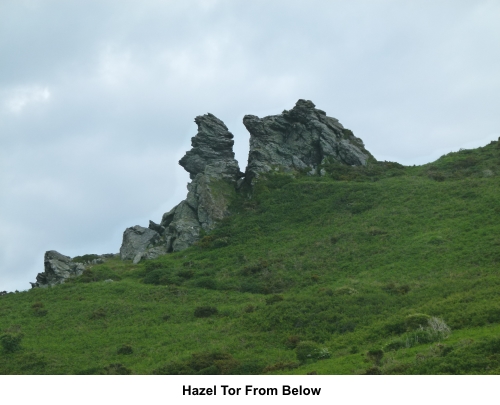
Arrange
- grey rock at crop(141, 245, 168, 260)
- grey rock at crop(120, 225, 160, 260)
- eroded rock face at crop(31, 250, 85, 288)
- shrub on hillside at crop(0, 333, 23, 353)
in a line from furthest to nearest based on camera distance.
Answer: grey rock at crop(120, 225, 160, 260), grey rock at crop(141, 245, 168, 260), eroded rock face at crop(31, 250, 85, 288), shrub on hillside at crop(0, 333, 23, 353)

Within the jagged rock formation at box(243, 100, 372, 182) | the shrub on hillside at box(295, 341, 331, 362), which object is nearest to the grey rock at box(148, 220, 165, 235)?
the jagged rock formation at box(243, 100, 372, 182)

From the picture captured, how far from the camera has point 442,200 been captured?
214 feet

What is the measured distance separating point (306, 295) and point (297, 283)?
685cm

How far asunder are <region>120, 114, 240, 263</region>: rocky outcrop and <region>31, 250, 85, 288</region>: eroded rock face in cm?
789

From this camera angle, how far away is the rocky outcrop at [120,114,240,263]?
2896 inches

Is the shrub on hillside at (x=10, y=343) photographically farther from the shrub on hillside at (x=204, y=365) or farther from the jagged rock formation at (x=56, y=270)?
the jagged rock formation at (x=56, y=270)

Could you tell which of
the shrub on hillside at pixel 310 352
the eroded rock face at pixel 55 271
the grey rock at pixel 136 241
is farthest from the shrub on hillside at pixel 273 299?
the grey rock at pixel 136 241

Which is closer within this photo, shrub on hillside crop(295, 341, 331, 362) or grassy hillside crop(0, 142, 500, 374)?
grassy hillside crop(0, 142, 500, 374)

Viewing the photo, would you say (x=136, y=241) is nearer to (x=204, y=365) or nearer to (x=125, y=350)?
(x=125, y=350)

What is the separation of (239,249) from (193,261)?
18.1 feet

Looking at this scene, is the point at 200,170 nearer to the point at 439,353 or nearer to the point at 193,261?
the point at 193,261

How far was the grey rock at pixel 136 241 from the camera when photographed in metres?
75.8

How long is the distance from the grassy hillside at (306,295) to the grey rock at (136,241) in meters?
3.08

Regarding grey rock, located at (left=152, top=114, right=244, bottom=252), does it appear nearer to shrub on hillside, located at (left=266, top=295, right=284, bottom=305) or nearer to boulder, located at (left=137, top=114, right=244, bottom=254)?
boulder, located at (left=137, top=114, right=244, bottom=254)
